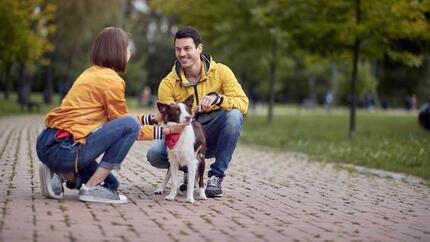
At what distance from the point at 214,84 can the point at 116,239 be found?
3.03 m

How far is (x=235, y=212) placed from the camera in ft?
21.0

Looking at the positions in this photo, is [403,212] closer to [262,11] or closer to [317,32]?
[317,32]

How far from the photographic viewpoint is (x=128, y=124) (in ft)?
21.0

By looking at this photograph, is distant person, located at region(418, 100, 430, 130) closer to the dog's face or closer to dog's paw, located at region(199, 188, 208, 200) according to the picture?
dog's paw, located at region(199, 188, 208, 200)

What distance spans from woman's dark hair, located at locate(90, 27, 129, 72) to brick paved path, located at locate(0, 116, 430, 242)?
4.65 ft

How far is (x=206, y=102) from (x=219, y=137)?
0.71m

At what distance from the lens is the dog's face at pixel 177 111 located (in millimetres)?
6409

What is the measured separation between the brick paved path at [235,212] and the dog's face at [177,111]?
2.88 ft

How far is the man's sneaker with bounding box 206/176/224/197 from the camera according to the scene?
23.9 ft

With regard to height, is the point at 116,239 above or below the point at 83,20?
below

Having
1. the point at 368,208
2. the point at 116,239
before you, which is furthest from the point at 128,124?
the point at 368,208

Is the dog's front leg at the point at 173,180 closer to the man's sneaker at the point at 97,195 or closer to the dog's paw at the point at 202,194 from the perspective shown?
the dog's paw at the point at 202,194

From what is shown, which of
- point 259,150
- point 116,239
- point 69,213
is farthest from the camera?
point 259,150

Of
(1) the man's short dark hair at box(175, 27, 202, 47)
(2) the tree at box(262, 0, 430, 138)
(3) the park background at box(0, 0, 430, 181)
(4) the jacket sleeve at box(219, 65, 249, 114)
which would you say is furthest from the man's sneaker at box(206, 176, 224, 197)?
(2) the tree at box(262, 0, 430, 138)
